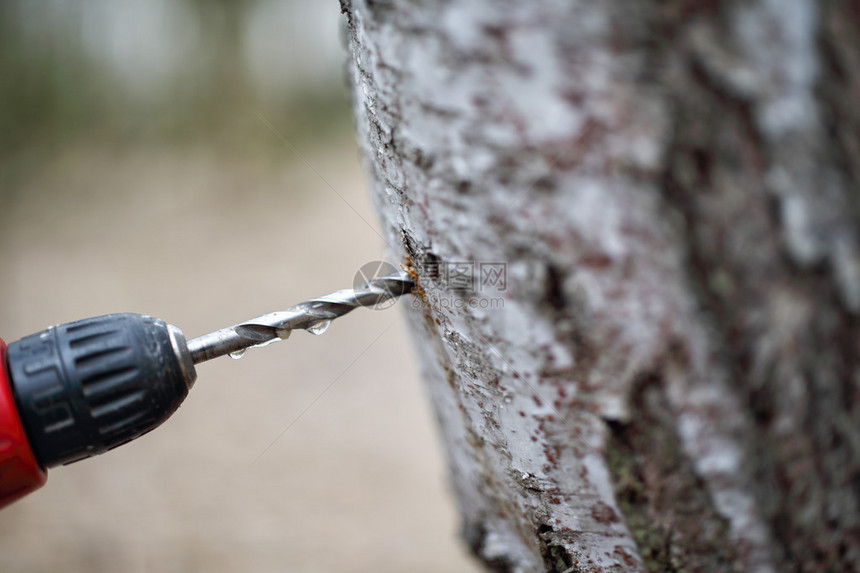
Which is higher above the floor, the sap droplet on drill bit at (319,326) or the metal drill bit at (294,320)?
the metal drill bit at (294,320)

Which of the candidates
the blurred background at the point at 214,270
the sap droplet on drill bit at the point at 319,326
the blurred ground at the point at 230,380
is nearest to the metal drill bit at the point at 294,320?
the sap droplet on drill bit at the point at 319,326

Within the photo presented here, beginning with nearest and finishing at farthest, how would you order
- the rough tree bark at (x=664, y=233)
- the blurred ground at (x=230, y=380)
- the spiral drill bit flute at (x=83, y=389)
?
the rough tree bark at (x=664, y=233)
the spiral drill bit flute at (x=83, y=389)
the blurred ground at (x=230, y=380)

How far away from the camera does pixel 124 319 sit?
0.35m

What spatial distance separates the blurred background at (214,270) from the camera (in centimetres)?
116

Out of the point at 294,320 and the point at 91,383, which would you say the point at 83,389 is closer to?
the point at 91,383

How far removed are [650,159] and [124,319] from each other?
31 cm

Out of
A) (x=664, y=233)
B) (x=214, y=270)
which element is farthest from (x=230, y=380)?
(x=664, y=233)

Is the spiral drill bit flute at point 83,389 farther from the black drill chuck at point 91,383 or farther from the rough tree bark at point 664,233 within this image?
the rough tree bark at point 664,233

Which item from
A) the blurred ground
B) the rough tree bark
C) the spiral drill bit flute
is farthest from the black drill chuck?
the blurred ground

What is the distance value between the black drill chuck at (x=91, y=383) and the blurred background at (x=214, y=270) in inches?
35.0

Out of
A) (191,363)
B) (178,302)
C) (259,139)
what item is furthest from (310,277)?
(191,363)

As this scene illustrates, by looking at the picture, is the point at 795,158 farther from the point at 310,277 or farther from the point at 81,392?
the point at 310,277

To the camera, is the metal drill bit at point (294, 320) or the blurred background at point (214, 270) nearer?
the metal drill bit at point (294, 320)

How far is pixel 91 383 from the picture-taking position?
0.33m
